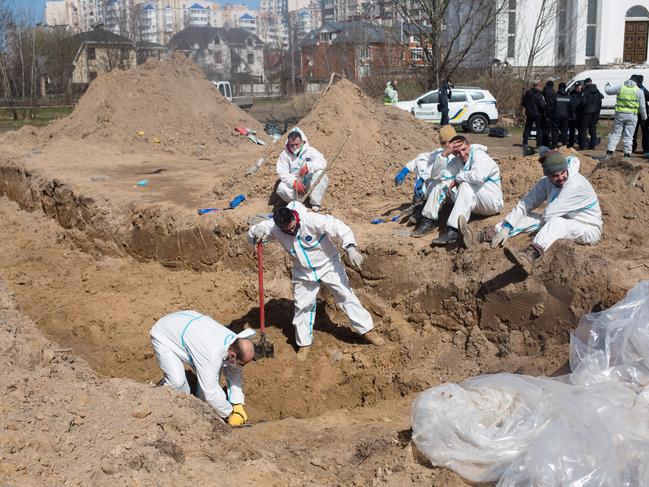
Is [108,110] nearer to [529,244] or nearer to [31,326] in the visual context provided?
[31,326]

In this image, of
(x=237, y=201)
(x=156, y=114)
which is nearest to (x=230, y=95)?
(x=156, y=114)

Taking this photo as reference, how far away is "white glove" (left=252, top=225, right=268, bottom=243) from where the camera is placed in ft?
24.6

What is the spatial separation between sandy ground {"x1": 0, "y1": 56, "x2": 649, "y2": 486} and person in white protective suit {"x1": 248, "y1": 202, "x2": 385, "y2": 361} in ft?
1.27

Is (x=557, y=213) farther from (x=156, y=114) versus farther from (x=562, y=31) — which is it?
(x=562, y=31)

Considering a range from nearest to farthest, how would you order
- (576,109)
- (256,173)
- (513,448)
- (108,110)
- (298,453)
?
1. (513,448)
2. (298,453)
3. (256,173)
4. (576,109)
5. (108,110)

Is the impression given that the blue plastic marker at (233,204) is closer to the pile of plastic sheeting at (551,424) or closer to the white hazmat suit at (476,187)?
the white hazmat suit at (476,187)

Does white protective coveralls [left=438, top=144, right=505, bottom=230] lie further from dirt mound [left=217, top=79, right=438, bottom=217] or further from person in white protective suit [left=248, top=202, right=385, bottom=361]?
dirt mound [left=217, top=79, right=438, bottom=217]

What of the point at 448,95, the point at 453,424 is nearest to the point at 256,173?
the point at 453,424

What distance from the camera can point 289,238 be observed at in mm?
7434

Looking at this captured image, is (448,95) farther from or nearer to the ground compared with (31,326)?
farther from the ground

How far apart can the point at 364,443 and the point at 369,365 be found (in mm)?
2275

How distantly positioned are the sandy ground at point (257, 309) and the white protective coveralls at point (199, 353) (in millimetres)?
323

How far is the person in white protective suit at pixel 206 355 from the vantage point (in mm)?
6055

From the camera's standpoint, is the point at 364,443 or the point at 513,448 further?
the point at 364,443
